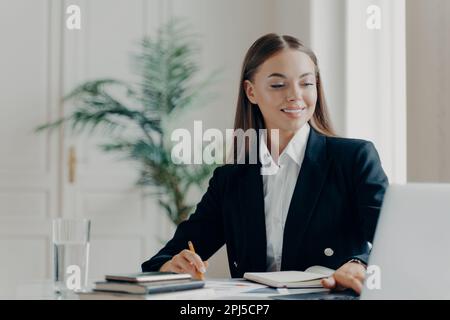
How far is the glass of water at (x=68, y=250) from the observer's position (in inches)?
57.4

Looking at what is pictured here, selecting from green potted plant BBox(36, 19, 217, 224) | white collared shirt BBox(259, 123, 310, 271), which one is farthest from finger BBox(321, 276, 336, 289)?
green potted plant BBox(36, 19, 217, 224)

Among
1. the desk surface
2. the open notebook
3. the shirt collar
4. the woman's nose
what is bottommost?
the desk surface

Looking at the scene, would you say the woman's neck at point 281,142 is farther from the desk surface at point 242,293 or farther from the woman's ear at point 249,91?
the desk surface at point 242,293

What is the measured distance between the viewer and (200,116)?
15.0ft

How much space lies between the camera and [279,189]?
2.00 m

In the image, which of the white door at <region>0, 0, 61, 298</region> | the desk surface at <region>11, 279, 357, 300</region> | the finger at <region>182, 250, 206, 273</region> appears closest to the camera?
the desk surface at <region>11, 279, 357, 300</region>

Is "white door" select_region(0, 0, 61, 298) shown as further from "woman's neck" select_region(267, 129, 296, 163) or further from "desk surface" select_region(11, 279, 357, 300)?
"desk surface" select_region(11, 279, 357, 300)

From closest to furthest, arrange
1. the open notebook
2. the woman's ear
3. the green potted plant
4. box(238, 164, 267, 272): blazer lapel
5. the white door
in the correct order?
1. the open notebook
2. box(238, 164, 267, 272): blazer lapel
3. the woman's ear
4. the green potted plant
5. the white door

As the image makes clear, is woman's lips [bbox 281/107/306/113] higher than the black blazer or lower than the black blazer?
higher

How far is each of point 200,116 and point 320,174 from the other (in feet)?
8.77

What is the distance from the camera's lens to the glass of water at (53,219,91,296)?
1.46 m

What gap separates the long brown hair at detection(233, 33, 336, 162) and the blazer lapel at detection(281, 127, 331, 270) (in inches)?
5.7

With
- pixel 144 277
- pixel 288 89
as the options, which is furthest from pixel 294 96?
pixel 144 277

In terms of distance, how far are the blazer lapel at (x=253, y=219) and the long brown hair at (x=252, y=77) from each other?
0.56ft
